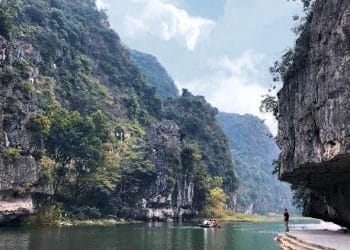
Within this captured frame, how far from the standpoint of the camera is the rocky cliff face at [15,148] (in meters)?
48.2

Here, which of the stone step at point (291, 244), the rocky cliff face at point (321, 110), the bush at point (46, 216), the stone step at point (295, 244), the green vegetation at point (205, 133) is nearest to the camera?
the stone step at point (295, 244)

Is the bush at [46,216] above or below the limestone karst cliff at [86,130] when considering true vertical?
below

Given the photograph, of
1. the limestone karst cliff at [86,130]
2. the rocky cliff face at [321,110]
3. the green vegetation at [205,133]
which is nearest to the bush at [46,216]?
the limestone karst cliff at [86,130]

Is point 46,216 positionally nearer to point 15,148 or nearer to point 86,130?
point 15,148

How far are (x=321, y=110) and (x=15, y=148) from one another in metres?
38.6

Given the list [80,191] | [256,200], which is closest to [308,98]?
[80,191]

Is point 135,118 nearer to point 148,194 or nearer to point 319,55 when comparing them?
point 148,194

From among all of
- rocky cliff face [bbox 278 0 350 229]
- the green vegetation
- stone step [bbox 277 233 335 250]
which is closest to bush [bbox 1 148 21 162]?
rocky cliff face [bbox 278 0 350 229]

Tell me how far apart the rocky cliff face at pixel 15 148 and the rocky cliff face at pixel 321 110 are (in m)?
31.6

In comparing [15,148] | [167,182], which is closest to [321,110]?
[15,148]

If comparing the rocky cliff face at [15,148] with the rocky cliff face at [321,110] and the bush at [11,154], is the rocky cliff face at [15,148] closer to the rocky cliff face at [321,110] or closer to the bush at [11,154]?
the bush at [11,154]

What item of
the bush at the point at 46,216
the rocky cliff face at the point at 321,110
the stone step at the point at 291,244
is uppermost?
the rocky cliff face at the point at 321,110

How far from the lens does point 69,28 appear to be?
108 meters

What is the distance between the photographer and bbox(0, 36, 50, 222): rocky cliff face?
48156 mm
